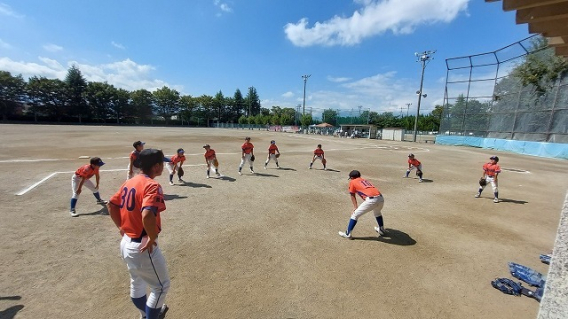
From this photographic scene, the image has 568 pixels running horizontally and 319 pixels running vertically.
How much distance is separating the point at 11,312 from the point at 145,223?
9.64ft

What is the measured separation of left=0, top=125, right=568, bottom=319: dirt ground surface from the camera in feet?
12.4

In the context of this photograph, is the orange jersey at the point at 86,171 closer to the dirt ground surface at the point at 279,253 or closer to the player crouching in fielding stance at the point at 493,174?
the dirt ground surface at the point at 279,253

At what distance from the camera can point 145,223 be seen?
8.29 feet

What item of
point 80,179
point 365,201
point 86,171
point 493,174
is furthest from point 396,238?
point 80,179

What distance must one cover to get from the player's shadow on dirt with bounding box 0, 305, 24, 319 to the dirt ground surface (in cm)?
2

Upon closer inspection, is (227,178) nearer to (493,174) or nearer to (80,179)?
(80,179)

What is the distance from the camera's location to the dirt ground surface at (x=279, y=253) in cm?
378

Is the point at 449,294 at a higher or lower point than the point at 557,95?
lower

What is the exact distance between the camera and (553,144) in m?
25.4

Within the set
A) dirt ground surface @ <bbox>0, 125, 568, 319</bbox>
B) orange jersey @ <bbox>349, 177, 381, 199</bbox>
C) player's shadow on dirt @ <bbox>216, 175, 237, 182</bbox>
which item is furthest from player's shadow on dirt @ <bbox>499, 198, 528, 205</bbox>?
player's shadow on dirt @ <bbox>216, 175, 237, 182</bbox>

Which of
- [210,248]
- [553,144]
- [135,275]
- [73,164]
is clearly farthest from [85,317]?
[553,144]

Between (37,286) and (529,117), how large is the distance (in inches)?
1663

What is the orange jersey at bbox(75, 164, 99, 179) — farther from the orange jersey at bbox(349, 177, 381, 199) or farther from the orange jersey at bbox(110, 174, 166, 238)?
the orange jersey at bbox(349, 177, 381, 199)

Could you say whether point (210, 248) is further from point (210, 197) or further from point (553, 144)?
point (553, 144)
